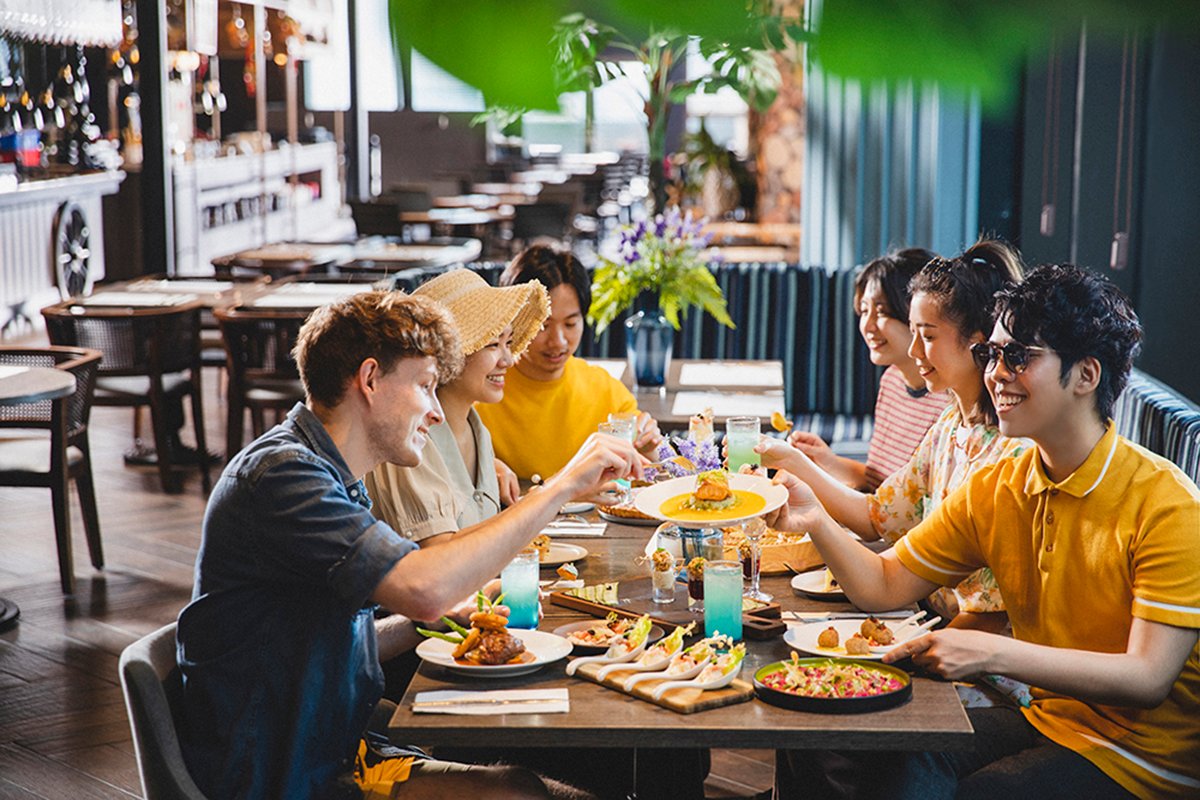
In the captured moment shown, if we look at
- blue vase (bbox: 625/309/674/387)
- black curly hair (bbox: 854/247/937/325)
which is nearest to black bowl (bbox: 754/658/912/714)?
black curly hair (bbox: 854/247/937/325)

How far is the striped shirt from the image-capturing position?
11.1 feet

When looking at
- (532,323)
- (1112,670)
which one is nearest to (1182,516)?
(1112,670)

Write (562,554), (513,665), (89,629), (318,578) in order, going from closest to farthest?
(318,578)
(513,665)
(562,554)
(89,629)

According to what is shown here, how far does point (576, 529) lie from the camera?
2.82 metres

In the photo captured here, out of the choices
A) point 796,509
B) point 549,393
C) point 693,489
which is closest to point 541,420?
point 549,393

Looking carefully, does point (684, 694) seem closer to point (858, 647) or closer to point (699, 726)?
point (699, 726)

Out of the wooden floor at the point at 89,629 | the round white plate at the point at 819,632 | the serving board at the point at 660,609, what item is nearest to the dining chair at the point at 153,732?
the serving board at the point at 660,609

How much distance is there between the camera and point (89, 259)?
1062cm

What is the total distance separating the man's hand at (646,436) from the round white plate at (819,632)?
3.17 ft

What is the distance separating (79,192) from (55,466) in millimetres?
6267

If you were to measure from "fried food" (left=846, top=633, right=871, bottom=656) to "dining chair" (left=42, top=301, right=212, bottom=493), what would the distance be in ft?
14.5

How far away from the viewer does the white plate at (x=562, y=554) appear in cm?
253

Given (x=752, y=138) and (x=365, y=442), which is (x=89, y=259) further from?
(x=365, y=442)

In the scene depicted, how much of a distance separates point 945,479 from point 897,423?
952mm
